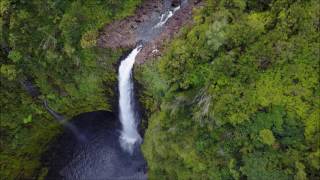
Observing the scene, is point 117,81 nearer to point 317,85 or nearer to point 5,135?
point 5,135

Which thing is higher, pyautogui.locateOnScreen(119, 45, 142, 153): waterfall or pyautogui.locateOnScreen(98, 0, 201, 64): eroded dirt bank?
pyautogui.locateOnScreen(98, 0, 201, 64): eroded dirt bank

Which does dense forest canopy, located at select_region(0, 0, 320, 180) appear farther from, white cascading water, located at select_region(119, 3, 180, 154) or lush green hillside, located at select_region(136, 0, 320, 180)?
white cascading water, located at select_region(119, 3, 180, 154)

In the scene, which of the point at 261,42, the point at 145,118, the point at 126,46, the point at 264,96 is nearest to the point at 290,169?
the point at 264,96

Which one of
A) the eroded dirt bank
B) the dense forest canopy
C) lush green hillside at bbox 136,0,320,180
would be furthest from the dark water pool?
the eroded dirt bank

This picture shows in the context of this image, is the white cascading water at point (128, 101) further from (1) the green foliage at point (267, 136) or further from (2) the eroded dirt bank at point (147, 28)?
(1) the green foliage at point (267, 136)

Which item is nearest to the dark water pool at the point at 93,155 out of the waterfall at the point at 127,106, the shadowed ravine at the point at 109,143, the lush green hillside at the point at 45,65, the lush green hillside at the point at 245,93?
the shadowed ravine at the point at 109,143

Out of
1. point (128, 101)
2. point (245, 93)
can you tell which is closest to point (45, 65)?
point (128, 101)
